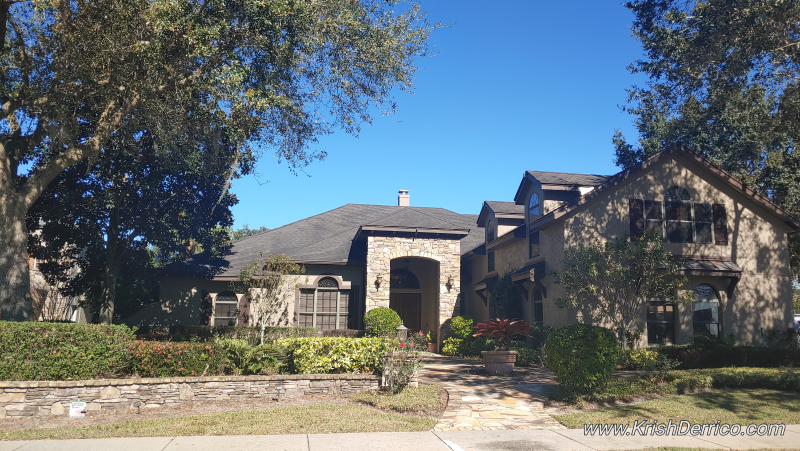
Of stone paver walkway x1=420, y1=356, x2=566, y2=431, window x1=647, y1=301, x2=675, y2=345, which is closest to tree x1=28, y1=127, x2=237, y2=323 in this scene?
stone paver walkway x1=420, y1=356, x2=566, y2=431

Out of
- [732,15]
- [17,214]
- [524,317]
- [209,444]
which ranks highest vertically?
[732,15]

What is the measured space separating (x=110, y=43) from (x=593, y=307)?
14816mm

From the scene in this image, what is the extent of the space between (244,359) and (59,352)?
11.0 ft

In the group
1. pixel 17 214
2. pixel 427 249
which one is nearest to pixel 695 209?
pixel 427 249

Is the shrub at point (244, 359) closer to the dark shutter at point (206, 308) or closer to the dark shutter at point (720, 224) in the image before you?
the dark shutter at point (206, 308)

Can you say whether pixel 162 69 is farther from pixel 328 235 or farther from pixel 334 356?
pixel 328 235

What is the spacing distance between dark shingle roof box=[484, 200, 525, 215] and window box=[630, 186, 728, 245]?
5459mm

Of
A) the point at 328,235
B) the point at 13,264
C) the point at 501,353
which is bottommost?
the point at 501,353

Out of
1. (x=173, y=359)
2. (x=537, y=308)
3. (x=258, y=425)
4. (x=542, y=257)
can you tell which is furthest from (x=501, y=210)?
(x=258, y=425)

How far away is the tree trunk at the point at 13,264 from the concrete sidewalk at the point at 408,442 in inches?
186

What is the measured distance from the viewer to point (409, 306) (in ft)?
81.4

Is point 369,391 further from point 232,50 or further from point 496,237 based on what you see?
point 496,237

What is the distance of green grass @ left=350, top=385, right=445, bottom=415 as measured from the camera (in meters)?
9.98

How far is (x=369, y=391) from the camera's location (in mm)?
11227
